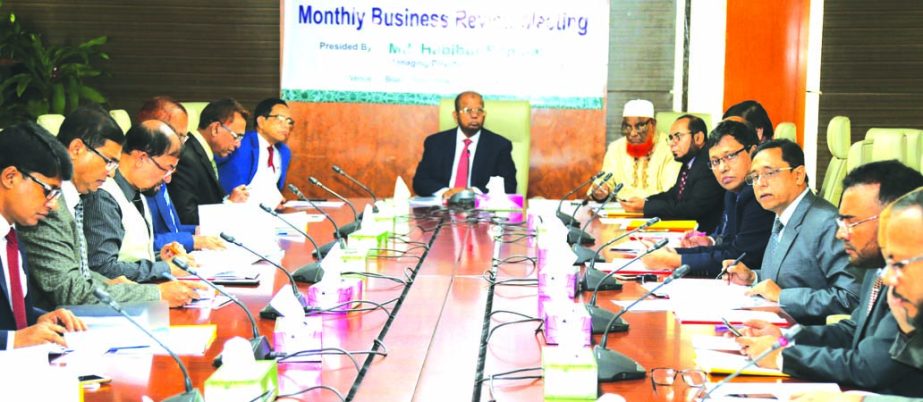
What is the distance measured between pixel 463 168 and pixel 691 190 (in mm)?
1574

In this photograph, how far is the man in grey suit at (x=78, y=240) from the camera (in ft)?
9.87

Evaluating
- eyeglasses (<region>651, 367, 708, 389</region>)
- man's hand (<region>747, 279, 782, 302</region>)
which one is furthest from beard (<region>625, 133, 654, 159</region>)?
eyeglasses (<region>651, 367, 708, 389</region>)

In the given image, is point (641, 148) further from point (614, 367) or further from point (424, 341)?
point (614, 367)

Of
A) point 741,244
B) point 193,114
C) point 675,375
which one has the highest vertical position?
point 193,114

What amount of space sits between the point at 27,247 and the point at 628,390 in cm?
161

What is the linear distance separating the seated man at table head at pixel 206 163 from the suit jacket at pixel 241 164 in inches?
10.3

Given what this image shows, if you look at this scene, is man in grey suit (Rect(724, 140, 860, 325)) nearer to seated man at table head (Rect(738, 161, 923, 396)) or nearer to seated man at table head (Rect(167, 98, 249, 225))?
seated man at table head (Rect(738, 161, 923, 396))

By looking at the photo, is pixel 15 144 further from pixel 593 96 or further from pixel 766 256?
pixel 593 96

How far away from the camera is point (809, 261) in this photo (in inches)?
135

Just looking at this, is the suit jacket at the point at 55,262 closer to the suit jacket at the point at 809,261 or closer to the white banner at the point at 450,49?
the suit jacket at the point at 809,261

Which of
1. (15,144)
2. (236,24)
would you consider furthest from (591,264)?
(236,24)

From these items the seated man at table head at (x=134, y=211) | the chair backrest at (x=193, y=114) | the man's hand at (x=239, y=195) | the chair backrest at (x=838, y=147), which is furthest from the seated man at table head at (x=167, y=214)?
the chair backrest at (x=838, y=147)


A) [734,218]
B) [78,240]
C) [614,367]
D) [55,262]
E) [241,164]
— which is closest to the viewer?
[614,367]

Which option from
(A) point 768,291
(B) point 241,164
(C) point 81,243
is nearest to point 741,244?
(A) point 768,291
